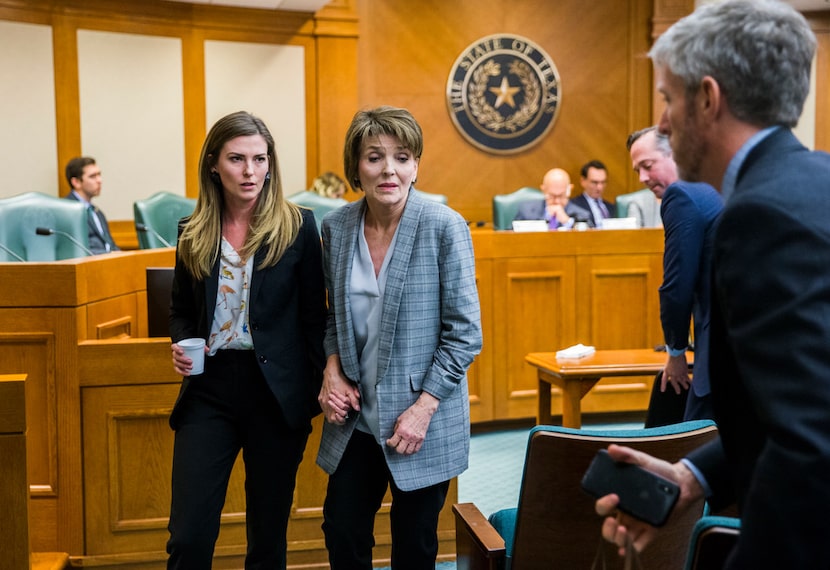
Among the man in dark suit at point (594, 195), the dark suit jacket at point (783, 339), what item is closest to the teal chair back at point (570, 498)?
the dark suit jacket at point (783, 339)

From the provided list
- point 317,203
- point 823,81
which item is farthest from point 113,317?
point 823,81

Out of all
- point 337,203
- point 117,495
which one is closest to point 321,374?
point 117,495

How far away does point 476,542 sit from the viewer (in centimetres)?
201

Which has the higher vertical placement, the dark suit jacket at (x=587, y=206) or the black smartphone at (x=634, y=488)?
the dark suit jacket at (x=587, y=206)

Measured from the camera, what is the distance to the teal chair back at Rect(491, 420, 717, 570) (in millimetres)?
1694

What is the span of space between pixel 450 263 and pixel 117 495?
1.55m

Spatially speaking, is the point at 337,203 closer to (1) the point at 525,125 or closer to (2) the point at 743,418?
(1) the point at 525,125

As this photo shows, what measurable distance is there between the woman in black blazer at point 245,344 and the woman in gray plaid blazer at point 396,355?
14cm

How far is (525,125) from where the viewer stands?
361 inches

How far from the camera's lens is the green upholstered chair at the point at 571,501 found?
170 cm

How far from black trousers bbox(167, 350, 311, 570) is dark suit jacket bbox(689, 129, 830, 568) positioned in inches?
56.1

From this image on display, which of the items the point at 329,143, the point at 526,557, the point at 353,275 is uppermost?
the point at 329,143

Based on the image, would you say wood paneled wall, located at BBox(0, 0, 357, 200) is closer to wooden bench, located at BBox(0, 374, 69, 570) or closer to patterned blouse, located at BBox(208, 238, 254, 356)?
wooden bench, located at BBox(0, 374, 69, 570)

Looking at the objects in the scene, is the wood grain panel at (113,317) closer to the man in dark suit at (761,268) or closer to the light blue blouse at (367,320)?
the light blue blouse at (367,320)
